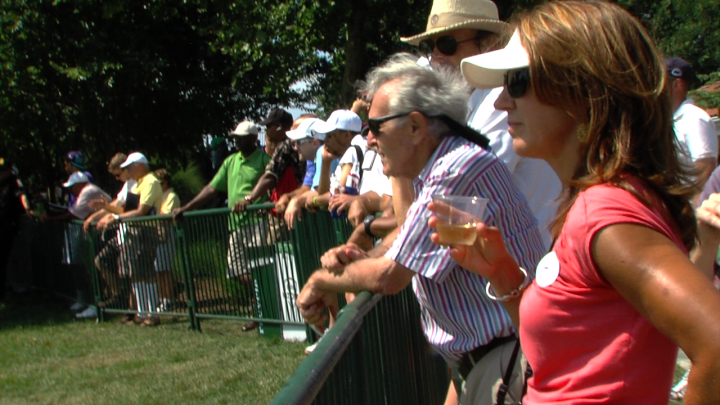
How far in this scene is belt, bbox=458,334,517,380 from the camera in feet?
8.60

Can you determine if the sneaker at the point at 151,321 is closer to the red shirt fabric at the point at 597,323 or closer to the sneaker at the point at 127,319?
the sneaker at the point at 127,319

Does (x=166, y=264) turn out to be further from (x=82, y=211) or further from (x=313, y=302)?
(x=313, y=302)

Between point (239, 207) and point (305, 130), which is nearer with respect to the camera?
point (305, 130)

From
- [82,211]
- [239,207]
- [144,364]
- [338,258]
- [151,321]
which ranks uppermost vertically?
[338,258]

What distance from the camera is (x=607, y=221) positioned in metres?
1.47

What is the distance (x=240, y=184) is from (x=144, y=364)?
2.23 meters

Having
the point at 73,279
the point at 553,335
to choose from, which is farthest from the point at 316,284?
the point at 73,279

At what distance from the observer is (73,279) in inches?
443

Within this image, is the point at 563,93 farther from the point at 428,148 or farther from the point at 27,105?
the point at 27,105

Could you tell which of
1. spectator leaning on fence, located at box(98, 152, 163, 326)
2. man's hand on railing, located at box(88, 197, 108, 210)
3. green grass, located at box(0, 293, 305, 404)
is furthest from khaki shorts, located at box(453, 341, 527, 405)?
man's hand on railing, located at box(88, 197, 108, 210)

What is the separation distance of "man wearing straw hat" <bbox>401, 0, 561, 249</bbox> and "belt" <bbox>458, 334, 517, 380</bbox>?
0.81 m

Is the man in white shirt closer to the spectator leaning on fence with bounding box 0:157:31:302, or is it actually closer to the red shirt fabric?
the red shirt fabric

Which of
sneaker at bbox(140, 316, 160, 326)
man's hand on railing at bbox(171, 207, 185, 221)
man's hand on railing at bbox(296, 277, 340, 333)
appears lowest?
sneaker at bbox(140, 316, 160, 326)

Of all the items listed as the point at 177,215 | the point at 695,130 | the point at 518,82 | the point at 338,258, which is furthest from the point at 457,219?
the point at 177,215
